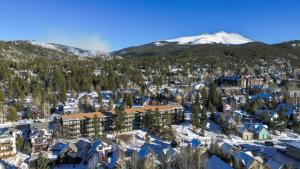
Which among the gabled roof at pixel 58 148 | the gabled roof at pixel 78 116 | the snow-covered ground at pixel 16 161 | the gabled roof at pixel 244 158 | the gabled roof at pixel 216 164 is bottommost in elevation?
the snow-covered ground at pixel 16 161

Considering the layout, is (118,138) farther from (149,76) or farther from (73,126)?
(149,76)

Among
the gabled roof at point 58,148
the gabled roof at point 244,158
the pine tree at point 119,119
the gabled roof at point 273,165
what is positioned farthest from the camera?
the pine tree at point 119,119

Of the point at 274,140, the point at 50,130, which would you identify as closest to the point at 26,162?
the point at 50,130

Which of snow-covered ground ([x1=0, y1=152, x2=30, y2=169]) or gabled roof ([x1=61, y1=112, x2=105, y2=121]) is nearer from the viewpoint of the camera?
snow-covered ground ([x1=0, y1=152, x2=30, y2=169])

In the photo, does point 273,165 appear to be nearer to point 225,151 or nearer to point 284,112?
point 225,151

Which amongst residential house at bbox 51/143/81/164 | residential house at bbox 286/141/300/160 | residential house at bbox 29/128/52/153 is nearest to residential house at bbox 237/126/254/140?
residential house at bbox 286/141/300/160

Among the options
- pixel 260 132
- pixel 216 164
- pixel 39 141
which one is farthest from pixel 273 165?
pixel 39 141

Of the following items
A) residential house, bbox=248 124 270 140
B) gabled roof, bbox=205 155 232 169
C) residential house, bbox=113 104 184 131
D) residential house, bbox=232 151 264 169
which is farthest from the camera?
residential house, bbox=113 104 184 131

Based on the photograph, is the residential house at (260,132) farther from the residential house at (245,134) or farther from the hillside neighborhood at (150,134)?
the residential house at (245,134)

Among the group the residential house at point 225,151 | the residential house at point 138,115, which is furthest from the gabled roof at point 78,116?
the residential house at point 225,151

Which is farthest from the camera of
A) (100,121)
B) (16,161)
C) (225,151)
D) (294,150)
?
(100,121)

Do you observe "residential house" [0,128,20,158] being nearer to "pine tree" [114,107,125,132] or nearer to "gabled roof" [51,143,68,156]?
"gabled roof" [51,143,68,156]

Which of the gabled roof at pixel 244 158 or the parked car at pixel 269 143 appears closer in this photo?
the gabled roof at pixel 244 158
